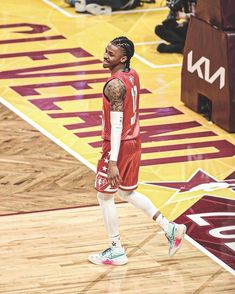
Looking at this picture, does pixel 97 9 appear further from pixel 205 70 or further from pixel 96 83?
pixel 205 70

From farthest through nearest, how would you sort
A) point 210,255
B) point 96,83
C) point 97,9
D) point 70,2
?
point 70,2 < point 97,9 < point 96,83 < point 210,255

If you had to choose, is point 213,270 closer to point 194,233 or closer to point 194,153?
point 194,233

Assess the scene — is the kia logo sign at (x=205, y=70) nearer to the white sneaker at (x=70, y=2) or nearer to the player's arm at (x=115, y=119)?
the player's arm at (x=115, y=119)

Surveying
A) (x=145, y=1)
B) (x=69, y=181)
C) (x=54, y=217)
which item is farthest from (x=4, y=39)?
(x=54, y=217)

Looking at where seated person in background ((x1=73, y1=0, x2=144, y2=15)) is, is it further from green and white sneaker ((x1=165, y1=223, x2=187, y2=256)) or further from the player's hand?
the player's hand

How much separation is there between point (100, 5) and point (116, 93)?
9125 millimetres

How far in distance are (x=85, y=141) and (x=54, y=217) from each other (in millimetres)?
2210

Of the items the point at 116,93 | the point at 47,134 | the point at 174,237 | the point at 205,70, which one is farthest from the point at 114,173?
the point at 205,70

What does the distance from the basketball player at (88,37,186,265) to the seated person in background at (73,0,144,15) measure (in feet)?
28.8

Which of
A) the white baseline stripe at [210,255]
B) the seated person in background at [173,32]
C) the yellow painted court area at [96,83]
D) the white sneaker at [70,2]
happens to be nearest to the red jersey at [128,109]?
the white baseline stripe at [210,255]

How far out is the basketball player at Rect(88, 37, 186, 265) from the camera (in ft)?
25.3

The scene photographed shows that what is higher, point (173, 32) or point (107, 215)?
point (107, 215)

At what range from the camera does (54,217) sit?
9.02 m

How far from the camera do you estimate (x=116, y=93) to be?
7.69 m
